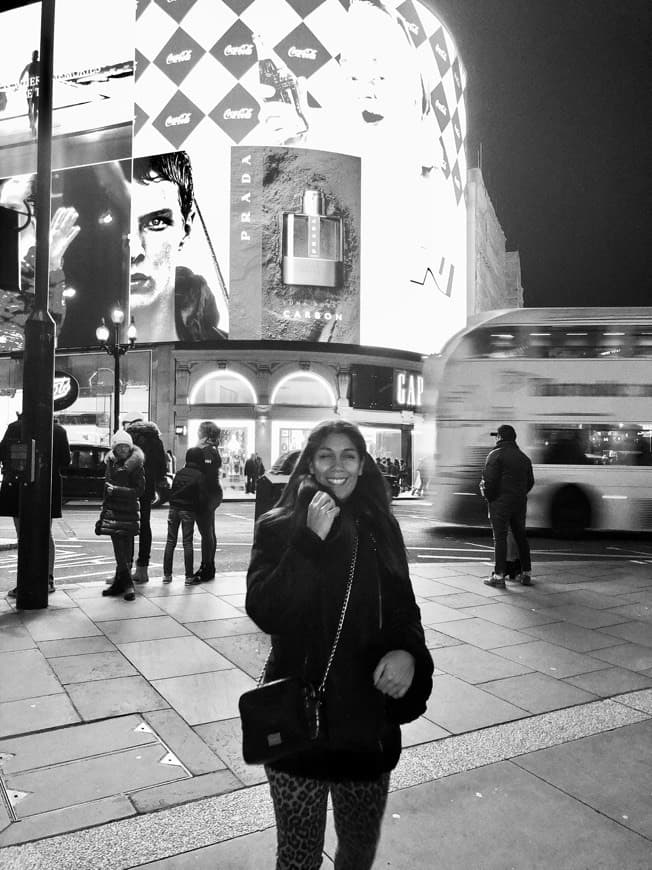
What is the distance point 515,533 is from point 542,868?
6024mm

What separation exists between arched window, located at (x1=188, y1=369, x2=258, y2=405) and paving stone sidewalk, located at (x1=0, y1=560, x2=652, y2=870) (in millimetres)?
25030

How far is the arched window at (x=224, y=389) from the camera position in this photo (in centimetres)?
3191

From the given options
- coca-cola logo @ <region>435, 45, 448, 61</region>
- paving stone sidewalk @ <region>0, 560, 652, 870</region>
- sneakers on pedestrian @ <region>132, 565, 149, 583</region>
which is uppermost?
coca-cola logo @ <region>435, 45, 448, 61</region>

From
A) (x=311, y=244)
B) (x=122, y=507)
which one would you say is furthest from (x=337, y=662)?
(x=311, y=244)

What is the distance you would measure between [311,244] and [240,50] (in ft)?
31.6

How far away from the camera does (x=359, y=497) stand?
88.5 inches

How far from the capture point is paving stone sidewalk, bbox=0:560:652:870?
116 inches

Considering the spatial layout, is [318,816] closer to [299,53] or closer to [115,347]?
[115,347]

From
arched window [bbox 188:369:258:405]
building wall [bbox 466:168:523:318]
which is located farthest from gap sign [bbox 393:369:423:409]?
arched window [bbox 188:369:258:405]

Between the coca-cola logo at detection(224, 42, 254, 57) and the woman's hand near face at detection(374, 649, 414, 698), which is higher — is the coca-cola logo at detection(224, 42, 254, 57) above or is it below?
above

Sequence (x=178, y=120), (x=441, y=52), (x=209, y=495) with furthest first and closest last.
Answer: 1. (x=441, y=52)
2. (x=178, y=120)
3. (x=209, y=495)

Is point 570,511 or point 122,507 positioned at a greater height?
point 122,507

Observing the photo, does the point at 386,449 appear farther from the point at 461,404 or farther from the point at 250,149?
the point at 461,404

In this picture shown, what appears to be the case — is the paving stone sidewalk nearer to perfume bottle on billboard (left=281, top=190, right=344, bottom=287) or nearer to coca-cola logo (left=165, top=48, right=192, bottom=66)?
perfume bottle on billboard (left=281, top=190, right=344, bottom=287)
